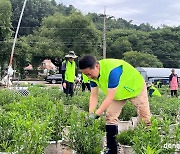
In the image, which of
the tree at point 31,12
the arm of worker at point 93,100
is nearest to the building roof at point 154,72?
the tree at point 31,12

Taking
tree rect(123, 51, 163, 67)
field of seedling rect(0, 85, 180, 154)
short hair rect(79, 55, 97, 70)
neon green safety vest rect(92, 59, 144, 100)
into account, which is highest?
tree rect(123, 51, 163, 67)

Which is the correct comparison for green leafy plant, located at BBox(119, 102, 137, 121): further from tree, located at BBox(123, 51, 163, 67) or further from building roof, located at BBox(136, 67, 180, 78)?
tree, located at BBox(123, 51, 163, 67)

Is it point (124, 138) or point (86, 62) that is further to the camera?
point (124, 138)

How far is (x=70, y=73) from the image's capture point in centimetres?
1084

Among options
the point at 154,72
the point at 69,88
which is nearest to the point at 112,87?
the point at 69,88

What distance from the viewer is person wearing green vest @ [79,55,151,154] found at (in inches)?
180


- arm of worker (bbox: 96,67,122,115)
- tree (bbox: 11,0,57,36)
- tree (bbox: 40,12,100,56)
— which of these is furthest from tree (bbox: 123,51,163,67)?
arm of worker (bbox: 96,67,122,115)

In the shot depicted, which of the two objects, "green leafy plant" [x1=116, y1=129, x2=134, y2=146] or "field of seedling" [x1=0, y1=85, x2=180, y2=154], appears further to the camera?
"green leafy plant" [x1=116, y1=129, x2=134, y2=146]

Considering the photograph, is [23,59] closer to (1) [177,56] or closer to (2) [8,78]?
(2) [8,78]

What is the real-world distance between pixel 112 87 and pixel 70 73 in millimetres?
6315

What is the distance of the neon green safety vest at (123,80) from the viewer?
4.69 m

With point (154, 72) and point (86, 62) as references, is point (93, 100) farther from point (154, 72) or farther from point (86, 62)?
point (154, 72)

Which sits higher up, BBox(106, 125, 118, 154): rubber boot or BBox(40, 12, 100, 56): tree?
BBox(40, 12, 100, 56): tree

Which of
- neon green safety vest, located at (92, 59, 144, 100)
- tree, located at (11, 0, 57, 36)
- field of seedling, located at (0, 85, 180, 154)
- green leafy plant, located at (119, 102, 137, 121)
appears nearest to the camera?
field of seedling, located at (0, 85, 180, 154)
